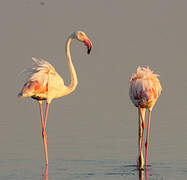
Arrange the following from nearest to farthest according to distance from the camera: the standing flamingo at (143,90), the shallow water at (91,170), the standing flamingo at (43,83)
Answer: the shallow water at (91,170), the standing flamingo at (43,83), the standing flamingo at (143,90)

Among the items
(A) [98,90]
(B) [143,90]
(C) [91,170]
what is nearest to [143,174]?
(C) [91,170]

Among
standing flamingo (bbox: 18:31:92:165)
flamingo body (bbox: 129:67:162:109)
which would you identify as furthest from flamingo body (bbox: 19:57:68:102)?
flamingo body (bbox: 129:67:162:109)

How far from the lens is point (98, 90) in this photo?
70.4 feet

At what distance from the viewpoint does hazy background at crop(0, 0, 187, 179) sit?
14.1 meters

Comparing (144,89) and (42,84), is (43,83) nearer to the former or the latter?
(42,84)

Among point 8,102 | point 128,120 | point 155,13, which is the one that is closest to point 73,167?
point 128,120

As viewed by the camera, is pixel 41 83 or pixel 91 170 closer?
pixel 91 170

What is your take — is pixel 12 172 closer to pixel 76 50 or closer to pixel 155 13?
pixel 76 50

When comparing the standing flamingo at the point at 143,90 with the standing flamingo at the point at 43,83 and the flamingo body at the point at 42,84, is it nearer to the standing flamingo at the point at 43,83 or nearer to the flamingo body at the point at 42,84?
the standing flamingo at the point at 43,83

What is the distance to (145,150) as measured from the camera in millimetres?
13727

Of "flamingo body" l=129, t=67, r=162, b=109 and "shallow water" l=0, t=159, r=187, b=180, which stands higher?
"flamingo body" l=129, t=67, r=162, b=109

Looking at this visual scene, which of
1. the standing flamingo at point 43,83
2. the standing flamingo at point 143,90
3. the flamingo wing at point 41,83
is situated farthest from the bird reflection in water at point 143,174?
the flamingo wing at point 41,83

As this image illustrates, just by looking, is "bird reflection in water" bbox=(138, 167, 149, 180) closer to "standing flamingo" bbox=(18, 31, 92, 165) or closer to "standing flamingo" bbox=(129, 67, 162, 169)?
"standing flamingo" bbox=(129, 67, 162, 169)

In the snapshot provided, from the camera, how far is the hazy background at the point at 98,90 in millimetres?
14125
